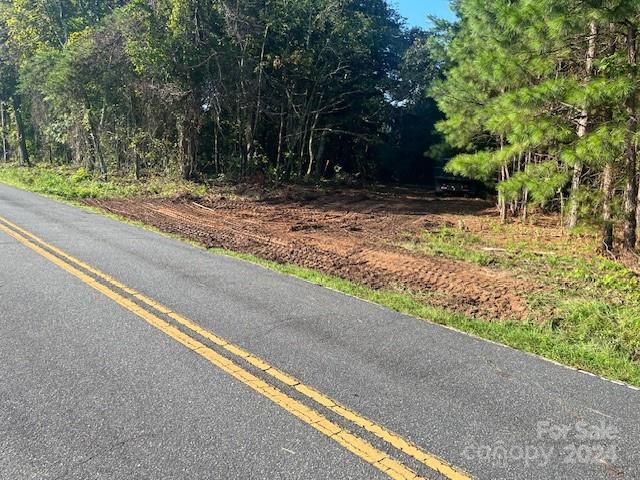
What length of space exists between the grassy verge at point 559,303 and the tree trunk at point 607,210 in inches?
18.5

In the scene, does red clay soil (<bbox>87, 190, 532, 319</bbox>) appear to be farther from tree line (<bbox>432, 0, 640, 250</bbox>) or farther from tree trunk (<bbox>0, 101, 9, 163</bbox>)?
tree trunk (<bbox>0, 101, 9, 163</bbox>)

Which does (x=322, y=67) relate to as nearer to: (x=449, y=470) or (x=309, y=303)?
(x=309, y=303)

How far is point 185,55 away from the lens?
22.2m

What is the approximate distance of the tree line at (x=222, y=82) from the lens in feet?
74.5

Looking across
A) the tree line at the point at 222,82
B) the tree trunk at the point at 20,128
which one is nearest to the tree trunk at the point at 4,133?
the tree trunk at the point at 20,128

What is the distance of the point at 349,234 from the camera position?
1368 centimetres

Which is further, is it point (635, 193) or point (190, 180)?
point (190, 180)

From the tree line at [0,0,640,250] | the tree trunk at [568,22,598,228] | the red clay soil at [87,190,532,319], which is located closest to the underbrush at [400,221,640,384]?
the red clay soil at [87,190,532,319]

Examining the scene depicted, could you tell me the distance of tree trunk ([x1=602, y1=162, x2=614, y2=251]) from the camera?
32.3 ft

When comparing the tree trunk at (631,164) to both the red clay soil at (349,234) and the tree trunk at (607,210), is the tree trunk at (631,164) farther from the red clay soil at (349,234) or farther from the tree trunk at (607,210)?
the red clay soil at (349,234)

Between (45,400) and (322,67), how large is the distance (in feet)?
A: 83.8

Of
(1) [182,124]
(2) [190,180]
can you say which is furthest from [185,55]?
(2) [190,180]

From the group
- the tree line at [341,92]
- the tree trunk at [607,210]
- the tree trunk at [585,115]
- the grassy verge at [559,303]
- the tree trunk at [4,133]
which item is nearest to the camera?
the grassy verge at [559,303]

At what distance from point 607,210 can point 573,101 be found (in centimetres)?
269
